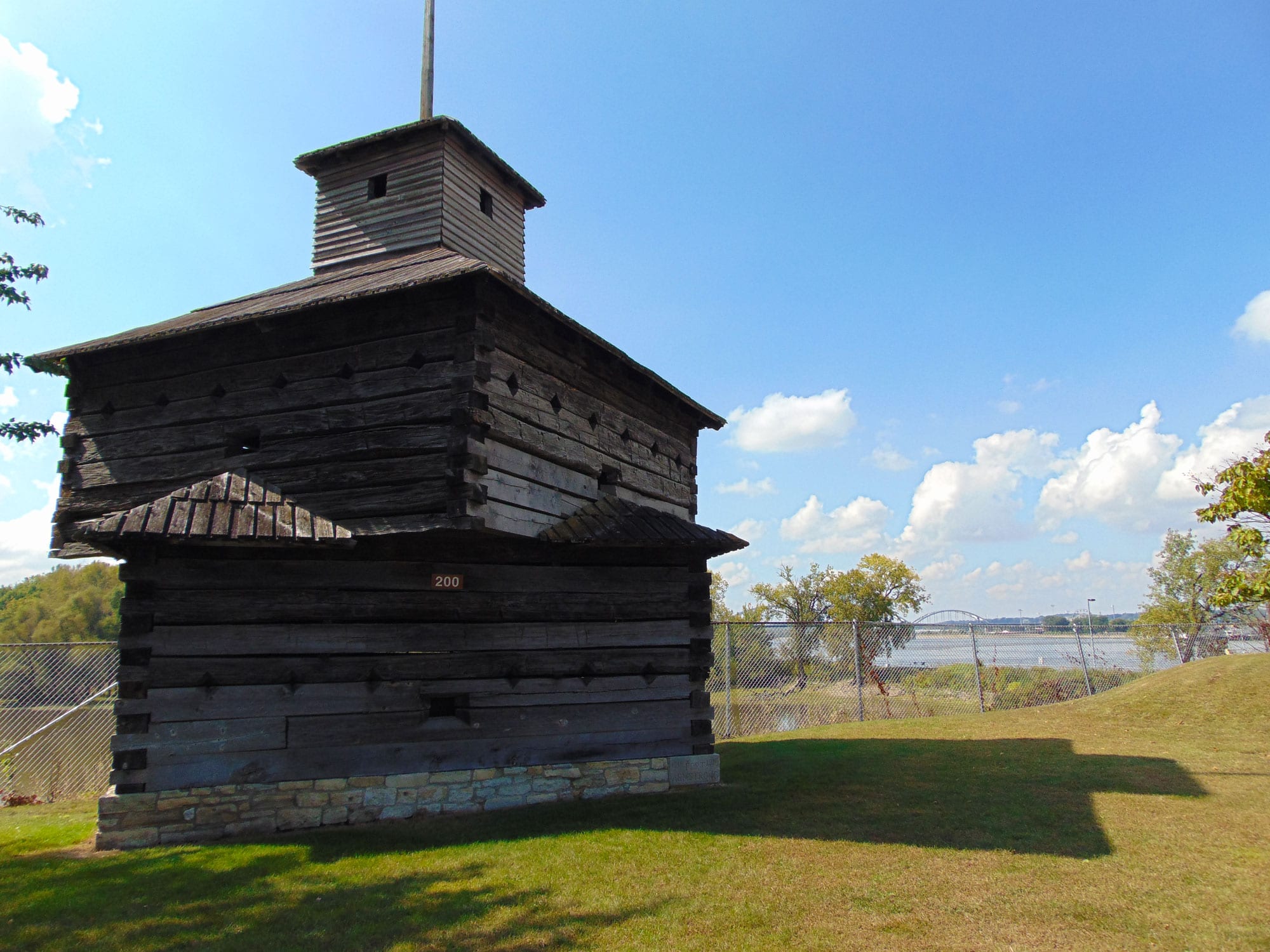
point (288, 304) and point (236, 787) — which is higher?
point (288, 304)

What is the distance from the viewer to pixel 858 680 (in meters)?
17.2

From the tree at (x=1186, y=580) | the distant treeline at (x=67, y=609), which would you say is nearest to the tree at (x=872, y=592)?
the tree at (x=1186, y=580)

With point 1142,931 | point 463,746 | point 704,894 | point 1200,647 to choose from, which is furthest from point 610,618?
point 1200,647

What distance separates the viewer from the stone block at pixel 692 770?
1017cm

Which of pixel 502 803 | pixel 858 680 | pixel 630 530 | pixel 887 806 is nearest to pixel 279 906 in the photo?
pixel 502 803

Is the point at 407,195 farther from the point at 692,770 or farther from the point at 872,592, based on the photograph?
the point at 872,592

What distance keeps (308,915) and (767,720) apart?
39.2 feet

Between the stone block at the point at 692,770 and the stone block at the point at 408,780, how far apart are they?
Answer: 3.13 meters

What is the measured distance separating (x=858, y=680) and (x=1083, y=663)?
6.87 meters

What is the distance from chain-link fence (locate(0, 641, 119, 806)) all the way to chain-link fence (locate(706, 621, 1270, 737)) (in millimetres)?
10400

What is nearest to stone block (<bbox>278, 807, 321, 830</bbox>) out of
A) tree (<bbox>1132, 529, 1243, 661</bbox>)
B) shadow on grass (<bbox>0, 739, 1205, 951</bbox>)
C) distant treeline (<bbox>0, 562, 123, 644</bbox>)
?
shadow on grass (<bbox>0, 739, 1205, 951</bbox>)

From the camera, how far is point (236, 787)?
833 centimetres

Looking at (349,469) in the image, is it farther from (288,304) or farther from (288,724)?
(288,724)

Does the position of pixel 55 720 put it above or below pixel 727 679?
below
